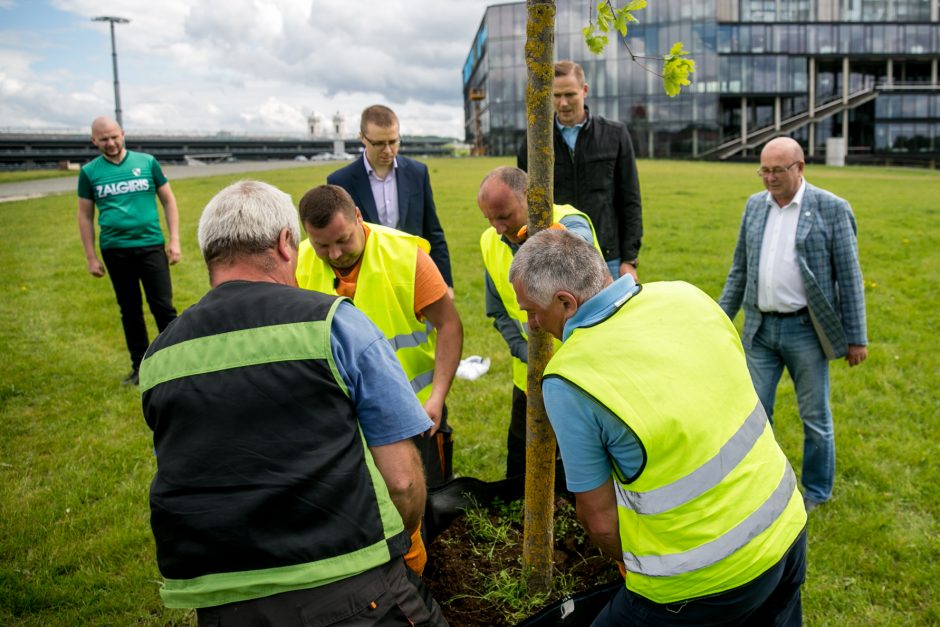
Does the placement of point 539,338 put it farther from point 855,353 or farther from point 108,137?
point 108,137

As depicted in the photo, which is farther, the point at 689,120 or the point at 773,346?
the point at 689,120

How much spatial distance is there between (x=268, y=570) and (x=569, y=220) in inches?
93.3

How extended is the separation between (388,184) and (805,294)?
2.80 m

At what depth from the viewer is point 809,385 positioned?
14.3 feet

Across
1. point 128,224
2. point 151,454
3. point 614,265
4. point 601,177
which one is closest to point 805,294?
point 614,265

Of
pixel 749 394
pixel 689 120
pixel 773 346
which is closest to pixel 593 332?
pixel 749 394

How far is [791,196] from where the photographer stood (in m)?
4.33

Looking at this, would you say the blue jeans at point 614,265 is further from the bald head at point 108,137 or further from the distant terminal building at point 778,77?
the distant terminal building at point 778,77

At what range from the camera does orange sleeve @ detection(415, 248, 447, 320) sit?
3.48 m

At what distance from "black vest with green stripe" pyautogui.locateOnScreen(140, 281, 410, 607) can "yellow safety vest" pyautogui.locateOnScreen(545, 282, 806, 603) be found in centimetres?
73

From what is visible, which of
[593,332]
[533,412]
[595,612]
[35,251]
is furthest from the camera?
[35,251]

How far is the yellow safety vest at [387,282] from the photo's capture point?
3395 mm

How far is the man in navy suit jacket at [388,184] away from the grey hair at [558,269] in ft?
7.84

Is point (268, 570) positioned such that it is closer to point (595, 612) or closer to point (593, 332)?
point (593, 332)
